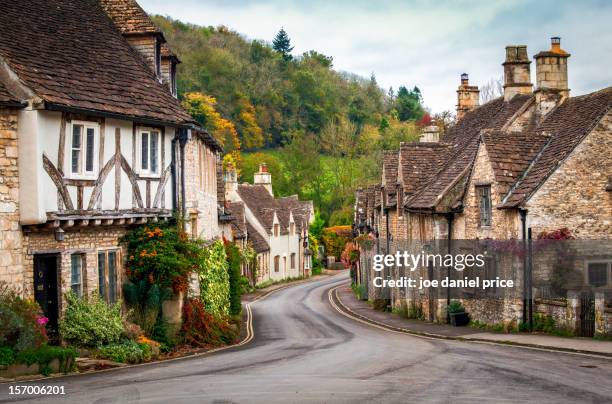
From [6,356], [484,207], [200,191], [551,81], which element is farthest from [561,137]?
[6,356]

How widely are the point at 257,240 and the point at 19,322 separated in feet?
167

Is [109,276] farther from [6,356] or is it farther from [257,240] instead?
[257,240]

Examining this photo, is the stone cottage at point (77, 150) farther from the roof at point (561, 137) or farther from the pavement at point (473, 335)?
the roof at point (561, 137)

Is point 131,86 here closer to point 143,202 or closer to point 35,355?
point 143,202

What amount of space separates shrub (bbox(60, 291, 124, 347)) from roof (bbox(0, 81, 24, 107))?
16.4 feet

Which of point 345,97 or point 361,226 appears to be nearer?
point 361,226

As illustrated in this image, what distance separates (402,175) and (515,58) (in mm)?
8439

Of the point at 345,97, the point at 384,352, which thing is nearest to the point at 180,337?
the point at 384,352

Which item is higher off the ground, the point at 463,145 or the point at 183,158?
the point at 463,145

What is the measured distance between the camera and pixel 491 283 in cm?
2977

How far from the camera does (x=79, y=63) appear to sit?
22219 mm

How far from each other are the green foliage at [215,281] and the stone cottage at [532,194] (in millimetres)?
8394

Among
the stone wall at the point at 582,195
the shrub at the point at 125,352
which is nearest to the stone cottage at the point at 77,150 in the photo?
the shrub at the point at 125,352

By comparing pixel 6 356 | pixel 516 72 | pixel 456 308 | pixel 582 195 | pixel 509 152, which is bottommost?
pixel 456 308
